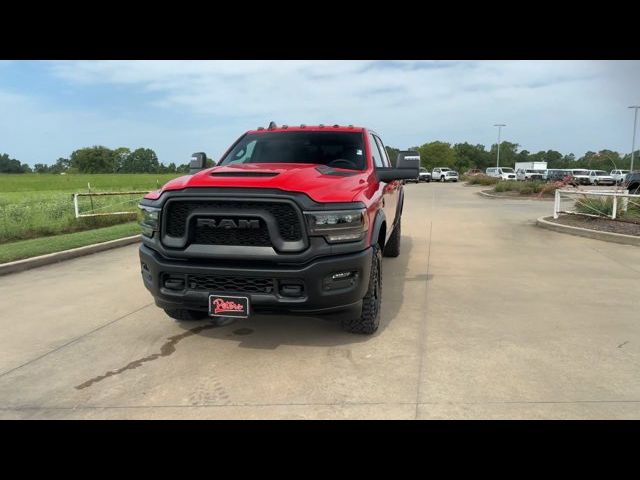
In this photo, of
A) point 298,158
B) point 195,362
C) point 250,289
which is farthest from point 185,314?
point 298,158

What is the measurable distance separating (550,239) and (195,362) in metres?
8.92

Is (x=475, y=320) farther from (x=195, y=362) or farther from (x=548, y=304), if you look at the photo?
(x=195, y=362)

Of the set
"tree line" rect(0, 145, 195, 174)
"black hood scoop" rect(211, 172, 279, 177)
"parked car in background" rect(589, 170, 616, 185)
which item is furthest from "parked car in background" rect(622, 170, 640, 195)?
"tree line" rect(0, 145, 195, 174)

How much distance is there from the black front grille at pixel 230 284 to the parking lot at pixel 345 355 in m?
0.64

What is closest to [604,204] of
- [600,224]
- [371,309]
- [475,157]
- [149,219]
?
[600,224]

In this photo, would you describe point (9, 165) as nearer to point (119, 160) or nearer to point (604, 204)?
point (119, 160)

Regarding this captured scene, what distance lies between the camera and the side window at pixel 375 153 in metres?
5.60

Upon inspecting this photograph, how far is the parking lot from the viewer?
332 centimetres

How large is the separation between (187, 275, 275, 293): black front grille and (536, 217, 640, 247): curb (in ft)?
28.4

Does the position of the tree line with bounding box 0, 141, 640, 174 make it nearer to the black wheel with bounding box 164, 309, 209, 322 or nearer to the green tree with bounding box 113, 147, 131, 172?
the green tree with bounding box 113, 147, 131, 172

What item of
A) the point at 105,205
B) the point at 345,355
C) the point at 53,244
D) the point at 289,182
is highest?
the point at 289,182

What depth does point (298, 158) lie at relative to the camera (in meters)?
5.35

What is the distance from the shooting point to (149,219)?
4137mm

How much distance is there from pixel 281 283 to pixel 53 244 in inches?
289
